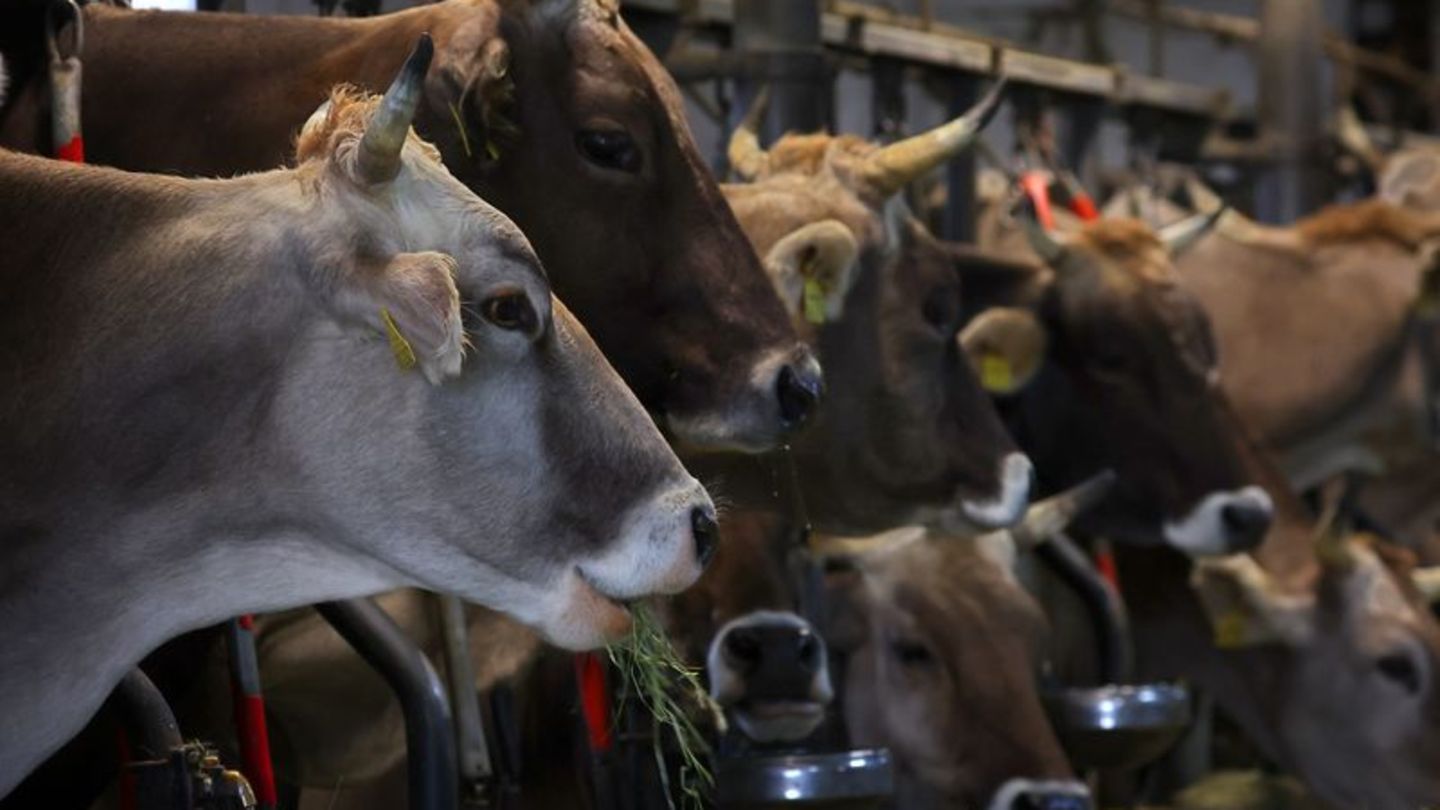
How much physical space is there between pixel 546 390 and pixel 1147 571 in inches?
159

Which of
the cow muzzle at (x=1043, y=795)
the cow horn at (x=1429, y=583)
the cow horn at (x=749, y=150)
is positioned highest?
the cow horn at (x=749, y=150)

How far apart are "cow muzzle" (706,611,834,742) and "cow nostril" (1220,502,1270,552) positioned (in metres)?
1.50

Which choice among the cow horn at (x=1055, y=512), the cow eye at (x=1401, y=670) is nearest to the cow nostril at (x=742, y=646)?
the cow horn at (x=1055, y=512)

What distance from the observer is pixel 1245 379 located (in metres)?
7.61

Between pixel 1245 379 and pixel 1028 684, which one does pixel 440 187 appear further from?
pixel 1245 379

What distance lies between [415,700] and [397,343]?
904 millimetres

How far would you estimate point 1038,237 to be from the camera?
6.17 meters

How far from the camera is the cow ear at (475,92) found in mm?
3779

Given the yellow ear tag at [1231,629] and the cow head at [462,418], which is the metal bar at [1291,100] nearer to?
the yellow ear tag at [1231,629]

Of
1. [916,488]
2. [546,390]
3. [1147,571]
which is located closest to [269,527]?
[546,390]

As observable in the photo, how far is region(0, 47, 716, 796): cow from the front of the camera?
296 centimetres

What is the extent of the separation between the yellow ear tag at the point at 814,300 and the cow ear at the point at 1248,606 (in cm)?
193

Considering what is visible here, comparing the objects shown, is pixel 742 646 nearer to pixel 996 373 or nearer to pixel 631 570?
pixel 996 373

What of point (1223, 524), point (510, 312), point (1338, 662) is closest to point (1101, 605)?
point (1223, 524)
